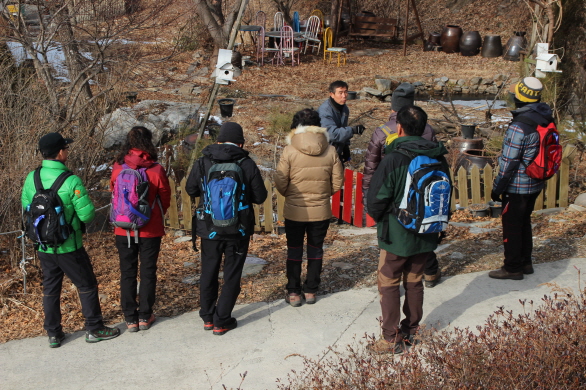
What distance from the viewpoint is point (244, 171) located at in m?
3.98

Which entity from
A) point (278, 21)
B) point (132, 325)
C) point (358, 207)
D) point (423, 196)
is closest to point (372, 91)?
point (278, 21)

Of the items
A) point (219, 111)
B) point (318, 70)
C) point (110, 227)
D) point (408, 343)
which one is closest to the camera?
point (408, 343)

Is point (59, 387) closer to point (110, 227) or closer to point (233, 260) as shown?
point (233, 260)

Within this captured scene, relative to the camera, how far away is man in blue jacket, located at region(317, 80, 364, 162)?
5633mm

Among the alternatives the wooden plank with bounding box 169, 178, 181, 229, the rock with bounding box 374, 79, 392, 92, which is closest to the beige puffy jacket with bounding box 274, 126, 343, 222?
the wooden plank with bounding box 169, 178, 181, 229

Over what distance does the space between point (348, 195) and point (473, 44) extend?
53.2 ft

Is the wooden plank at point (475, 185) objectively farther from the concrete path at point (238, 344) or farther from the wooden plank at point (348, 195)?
the concrete path at point (238, 344)

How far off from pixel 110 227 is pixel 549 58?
222 inches

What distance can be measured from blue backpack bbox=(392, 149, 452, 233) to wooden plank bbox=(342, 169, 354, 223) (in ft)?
10.3

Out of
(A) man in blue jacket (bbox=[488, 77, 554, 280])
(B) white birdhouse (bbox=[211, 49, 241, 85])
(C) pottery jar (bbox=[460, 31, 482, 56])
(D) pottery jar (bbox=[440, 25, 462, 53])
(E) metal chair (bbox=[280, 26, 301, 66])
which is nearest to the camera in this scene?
(A) man in blue jacket (bbox=[488, 77, 554, 280])

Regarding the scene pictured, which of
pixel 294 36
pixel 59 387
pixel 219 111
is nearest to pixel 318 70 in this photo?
pixel 294 36

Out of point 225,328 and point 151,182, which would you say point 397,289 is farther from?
point 151,182

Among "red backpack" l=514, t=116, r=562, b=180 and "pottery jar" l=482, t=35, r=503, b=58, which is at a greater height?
"pottery jar" l=482, t=35, r=503, b=58

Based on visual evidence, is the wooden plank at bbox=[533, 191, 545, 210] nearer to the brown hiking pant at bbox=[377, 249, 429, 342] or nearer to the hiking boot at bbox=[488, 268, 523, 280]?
the hiking boot at bbox=[488, 268, 523, 280]
